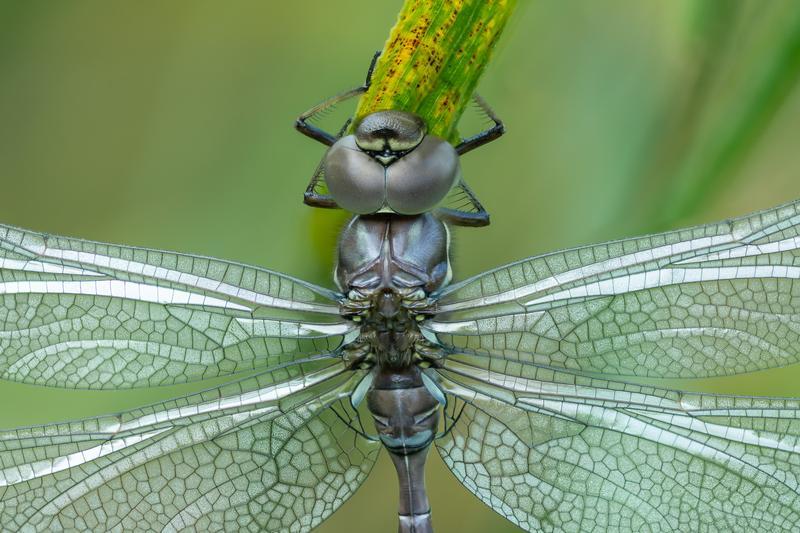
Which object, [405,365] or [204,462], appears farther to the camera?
[405,365]

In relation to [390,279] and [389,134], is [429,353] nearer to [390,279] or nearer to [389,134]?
[390,279]

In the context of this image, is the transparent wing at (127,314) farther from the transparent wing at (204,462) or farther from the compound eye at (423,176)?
the compound eye at (423,176)

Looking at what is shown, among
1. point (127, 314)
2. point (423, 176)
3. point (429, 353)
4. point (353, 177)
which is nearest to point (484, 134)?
point (423, 176)

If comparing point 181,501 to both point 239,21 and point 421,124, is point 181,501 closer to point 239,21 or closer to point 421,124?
point 421,124

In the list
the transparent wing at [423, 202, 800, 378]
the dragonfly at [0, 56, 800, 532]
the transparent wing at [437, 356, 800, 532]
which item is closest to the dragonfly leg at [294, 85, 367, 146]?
the dragonfly at [0, 56, 800, 532]

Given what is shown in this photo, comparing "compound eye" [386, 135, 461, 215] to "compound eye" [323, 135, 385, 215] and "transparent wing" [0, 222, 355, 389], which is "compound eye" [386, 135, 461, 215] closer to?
"compound eye" [323, 135, 385, 215]

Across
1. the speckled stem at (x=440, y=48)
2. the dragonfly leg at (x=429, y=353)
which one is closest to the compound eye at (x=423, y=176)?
the speckled stem at (x=440, y=48)
